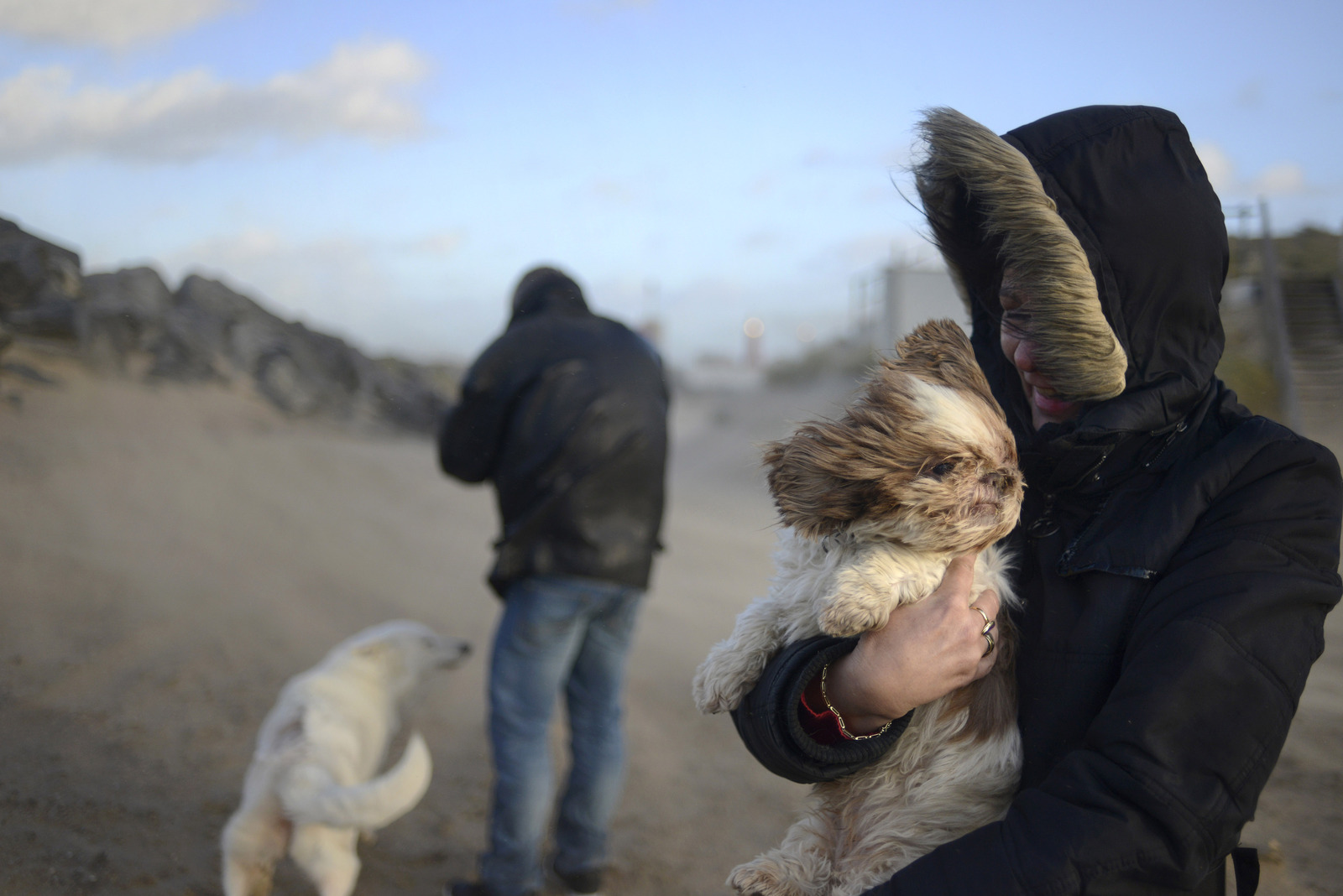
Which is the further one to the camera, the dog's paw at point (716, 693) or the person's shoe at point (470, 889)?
the person's shoe at point (470, 889)

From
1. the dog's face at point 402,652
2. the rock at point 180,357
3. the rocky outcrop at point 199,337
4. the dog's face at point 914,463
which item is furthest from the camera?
the rock at point 180,357

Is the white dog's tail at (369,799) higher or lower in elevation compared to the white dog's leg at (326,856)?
higher

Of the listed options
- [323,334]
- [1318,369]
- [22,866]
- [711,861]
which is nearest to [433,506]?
[323,334]

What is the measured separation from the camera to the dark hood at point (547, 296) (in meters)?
4.32

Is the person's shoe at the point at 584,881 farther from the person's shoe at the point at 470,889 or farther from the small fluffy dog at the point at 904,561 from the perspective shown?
the small fluffy dog at the point at 904,561

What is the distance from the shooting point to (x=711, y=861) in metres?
4.72

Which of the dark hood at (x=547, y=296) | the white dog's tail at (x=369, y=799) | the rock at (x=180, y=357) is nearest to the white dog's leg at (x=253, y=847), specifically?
the white dog's tail at (x=369, y=799)

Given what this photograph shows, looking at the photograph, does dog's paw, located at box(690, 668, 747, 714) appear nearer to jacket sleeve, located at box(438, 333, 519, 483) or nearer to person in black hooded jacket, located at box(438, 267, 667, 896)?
person in black hooded jacket, located at box(438, 267, 667, 896)

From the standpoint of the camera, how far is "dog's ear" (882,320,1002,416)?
1.58 m

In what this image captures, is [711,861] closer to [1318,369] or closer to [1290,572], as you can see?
[1290,572]

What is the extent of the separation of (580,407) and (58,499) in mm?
3663

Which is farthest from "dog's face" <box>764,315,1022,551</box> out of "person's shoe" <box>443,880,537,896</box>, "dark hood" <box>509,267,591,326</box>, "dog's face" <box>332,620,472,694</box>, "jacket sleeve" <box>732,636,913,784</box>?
"dog's face" <box>332,620,472,694</box>

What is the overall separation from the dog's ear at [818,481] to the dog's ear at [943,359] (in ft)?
0.68

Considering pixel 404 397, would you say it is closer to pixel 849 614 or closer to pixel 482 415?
pixel 482 415
